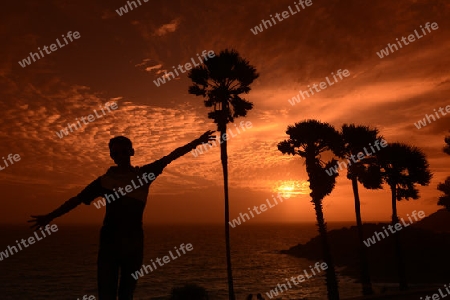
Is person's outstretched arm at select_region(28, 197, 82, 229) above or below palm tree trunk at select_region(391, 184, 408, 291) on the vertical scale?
above

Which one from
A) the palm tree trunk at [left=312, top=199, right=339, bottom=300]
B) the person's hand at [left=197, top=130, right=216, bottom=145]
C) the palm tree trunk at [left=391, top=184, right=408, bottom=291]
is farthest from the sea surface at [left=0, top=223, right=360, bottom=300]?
the person's hand at [left=197, top=130, right=216, bottom=145]

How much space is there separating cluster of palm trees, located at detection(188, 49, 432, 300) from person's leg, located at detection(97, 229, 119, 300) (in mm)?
18873

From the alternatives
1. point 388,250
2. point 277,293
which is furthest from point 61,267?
point 388,250

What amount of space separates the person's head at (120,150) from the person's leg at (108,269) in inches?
23.1

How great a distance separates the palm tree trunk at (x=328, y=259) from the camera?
24581 mm

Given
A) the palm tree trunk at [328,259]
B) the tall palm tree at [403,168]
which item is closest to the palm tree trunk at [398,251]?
the tall palm tree at [403,168]

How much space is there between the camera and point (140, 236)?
2703mm

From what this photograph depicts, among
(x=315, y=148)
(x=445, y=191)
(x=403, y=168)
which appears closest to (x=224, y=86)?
A: (x=315, y=148)

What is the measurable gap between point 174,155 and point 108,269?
1024 millimetres

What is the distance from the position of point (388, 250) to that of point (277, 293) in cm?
2916

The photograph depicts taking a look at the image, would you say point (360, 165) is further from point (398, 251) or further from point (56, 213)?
point (56, 213)

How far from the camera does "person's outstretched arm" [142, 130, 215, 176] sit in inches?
114

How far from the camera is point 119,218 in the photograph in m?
2.65

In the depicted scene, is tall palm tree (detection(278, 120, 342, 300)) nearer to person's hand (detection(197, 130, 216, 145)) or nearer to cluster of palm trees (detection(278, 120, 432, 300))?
cluster of palm trees (detection(278, 120, 432, 300))
